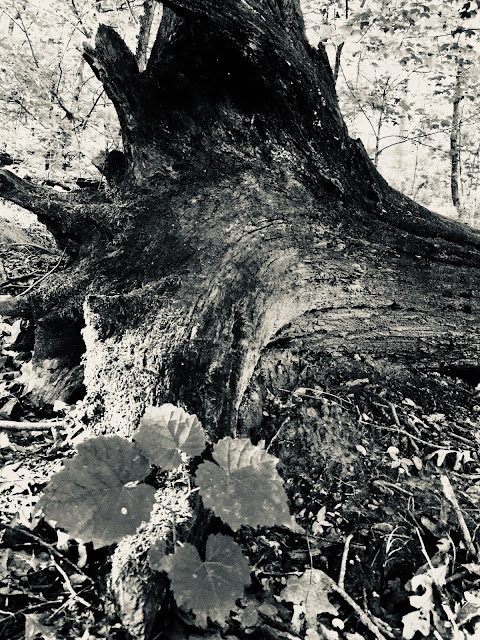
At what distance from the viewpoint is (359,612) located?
4.89ft

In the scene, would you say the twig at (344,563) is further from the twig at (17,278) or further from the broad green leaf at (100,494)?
the twig at (17,278)

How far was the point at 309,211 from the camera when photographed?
9.04 feet

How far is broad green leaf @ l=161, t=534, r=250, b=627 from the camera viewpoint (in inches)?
45.6

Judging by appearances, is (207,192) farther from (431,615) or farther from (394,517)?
(431,615)

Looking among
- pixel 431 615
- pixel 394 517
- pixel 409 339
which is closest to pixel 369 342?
pixel 409 339

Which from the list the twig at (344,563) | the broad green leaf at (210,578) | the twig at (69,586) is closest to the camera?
the broad green leaf at (210,578)

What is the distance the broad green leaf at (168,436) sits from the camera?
52.2 inches

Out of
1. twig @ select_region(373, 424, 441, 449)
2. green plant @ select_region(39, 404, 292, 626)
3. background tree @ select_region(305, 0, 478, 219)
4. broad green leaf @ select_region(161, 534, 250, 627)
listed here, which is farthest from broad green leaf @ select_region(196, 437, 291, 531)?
background tree @ select_region(305, 0, 478, 219)

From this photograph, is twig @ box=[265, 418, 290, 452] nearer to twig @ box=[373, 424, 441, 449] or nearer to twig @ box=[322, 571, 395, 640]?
twig @ box=[373, 424, 441, 449]

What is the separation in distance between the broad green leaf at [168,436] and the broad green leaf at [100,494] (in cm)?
4

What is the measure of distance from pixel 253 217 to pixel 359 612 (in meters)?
2.01

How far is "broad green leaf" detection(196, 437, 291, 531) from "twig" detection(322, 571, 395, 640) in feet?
1.58

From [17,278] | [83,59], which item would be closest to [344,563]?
[17,278]

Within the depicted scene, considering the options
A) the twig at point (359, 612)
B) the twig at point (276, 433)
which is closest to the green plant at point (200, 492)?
the twig at point (359, 612)
